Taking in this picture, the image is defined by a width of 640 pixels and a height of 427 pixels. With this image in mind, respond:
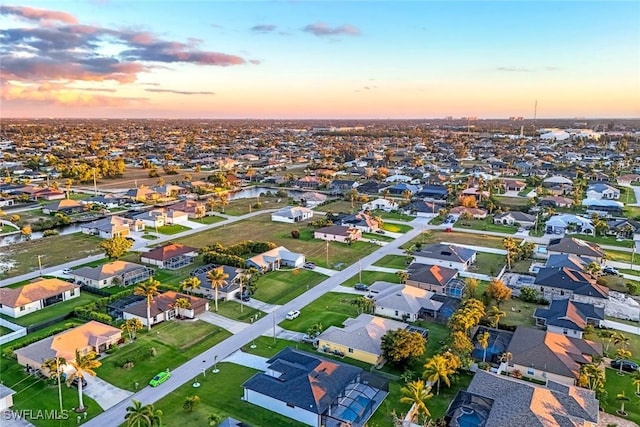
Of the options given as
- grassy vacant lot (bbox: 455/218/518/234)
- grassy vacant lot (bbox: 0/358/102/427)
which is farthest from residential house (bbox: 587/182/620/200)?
grassy vacant lot (bbox: 0/358/102/427)

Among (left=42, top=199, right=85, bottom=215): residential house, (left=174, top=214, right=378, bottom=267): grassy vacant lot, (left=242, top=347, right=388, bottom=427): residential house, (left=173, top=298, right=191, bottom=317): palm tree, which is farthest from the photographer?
(left=42, top=199, right=85, bottom=215): residential house

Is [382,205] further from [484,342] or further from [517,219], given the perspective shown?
[484,342]

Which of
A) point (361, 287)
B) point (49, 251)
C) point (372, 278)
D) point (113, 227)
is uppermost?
point (113, 227)

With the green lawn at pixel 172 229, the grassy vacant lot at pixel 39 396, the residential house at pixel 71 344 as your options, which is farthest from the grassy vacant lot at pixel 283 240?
the grassy vacant lot at pixel 39 396

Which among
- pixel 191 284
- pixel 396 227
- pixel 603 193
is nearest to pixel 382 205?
pixel 396 227

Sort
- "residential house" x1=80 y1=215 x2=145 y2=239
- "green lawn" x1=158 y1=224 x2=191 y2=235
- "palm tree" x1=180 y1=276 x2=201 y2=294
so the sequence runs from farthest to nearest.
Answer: "green lawn" x1=158 y1=224 x2=191 y2=235, "residential house" x1=80 y1=215 x2=145 y2=239, "palm tree" x1=180 y1=276 x2=201 y2=294

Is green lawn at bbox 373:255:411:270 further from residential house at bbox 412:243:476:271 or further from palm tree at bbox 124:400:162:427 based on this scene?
palm tree at bbox 124:400:162:427

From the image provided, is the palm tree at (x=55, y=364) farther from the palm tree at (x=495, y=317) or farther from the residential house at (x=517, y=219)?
the residential house at (x=517, y=219)
